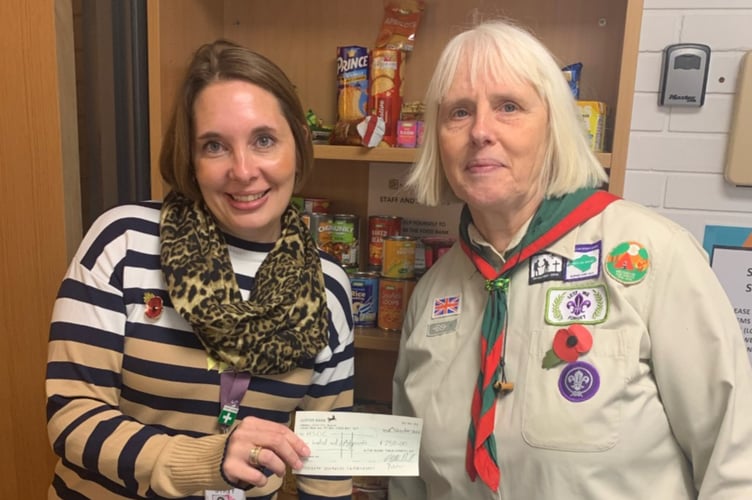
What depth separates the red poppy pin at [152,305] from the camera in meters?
1.17

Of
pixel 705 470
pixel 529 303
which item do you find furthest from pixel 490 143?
pixel 705 470

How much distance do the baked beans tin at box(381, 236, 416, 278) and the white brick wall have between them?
66cm

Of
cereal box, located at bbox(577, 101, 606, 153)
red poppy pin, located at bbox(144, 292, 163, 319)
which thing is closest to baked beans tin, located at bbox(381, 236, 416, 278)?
cereal box, located at bbox(577, 101, 606, 153)

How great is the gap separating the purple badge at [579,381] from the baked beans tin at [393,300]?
537 mm

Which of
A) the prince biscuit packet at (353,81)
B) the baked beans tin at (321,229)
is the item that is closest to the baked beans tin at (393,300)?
the baked beans tin at (321,229)

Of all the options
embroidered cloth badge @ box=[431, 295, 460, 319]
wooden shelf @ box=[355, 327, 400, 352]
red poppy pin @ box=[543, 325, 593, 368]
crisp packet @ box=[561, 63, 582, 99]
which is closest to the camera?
red poppy pin @ box=[543, 325, 593, 368]

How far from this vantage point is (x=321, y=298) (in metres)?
1.28

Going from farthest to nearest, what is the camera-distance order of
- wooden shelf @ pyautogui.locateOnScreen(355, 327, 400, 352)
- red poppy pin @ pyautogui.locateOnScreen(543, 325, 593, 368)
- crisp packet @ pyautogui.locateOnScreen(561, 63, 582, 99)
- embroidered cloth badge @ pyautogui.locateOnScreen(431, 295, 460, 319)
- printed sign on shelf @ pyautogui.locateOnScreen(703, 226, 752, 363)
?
printed sign on shelf @ pyautogui.locateOnScreen(703, 226, 752, 363)
wooden shelf @ pyautogui.locateOnScreen(355, 327, 400, 352)
crisp packet @ pyautogui.locateOnScreen(561, 63, 582, 99)
embroidered cloth badge @ pyautogui.locateOnScreen(431, 295, 460, 319)
red poppy pin @ pyautogui.locateOnScreen(543, 325, 593, 368)

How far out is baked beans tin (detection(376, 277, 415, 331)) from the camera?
5.22 ft

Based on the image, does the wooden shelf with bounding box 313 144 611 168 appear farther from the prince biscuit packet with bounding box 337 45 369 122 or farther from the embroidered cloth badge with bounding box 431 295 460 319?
the embroidered cloth badge with bounding box 431 295 460 319

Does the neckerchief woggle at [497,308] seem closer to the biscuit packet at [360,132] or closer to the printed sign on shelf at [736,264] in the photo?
the biscuit packet at [360,132]

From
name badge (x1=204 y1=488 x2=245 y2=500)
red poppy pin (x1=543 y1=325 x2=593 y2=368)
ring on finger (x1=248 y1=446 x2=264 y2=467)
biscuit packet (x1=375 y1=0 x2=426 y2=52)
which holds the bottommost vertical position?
name badge (x1=204 y1=488 x2=245 y2=500)

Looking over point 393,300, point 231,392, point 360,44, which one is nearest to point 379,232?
point 393,300

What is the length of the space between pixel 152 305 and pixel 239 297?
0.53 ft
